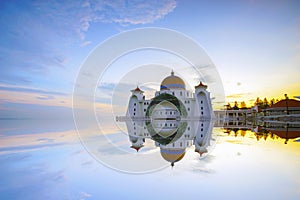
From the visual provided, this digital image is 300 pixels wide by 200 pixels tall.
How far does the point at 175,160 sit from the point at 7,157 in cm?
496

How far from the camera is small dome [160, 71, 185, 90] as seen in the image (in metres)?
30.1

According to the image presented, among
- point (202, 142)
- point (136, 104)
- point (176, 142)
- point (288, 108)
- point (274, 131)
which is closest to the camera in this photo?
point (202, 142)

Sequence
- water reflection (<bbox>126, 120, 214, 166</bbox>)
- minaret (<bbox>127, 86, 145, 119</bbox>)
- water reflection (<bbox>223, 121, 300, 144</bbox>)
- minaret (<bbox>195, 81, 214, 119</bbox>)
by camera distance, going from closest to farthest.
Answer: water reflection (<bbox>126, 120, 214, 166</bbox>)
water reflection (<bbox>223, 121, 300, 144</bbox>)
minaret (<bbox>195, 81, 214, 119</bbox>)
minaret (<bbox>127, 86, 145, 119</bbox>)

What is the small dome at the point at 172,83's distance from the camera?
30062 mm

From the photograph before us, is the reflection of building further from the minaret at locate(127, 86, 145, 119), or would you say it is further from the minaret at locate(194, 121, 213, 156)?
the minaret at locate(127, 86, 145, 119)

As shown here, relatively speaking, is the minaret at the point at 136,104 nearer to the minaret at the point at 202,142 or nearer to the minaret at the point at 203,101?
the minaret at the point at 203,101

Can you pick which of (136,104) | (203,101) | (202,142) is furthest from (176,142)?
(136,104)

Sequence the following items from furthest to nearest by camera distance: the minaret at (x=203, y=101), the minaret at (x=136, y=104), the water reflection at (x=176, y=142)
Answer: the minaret at (x=136, y=104)
the minaret at (x=203, y=101)
the water reflection at (x=176, y=142)

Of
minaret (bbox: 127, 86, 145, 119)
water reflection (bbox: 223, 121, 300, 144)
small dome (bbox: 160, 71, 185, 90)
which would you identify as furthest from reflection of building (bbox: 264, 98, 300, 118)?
minaret (bbox: 127, 86, 145, 119)

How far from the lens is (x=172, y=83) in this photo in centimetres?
3023

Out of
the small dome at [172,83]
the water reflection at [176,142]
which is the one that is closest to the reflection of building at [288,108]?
the small dome at [172,83]

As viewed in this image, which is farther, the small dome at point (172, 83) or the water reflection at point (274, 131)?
the small dome at point (172, 83)

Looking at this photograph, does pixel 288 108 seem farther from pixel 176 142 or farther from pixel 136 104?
pixel 136 104

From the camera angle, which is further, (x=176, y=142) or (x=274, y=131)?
(x=274, y=131)
